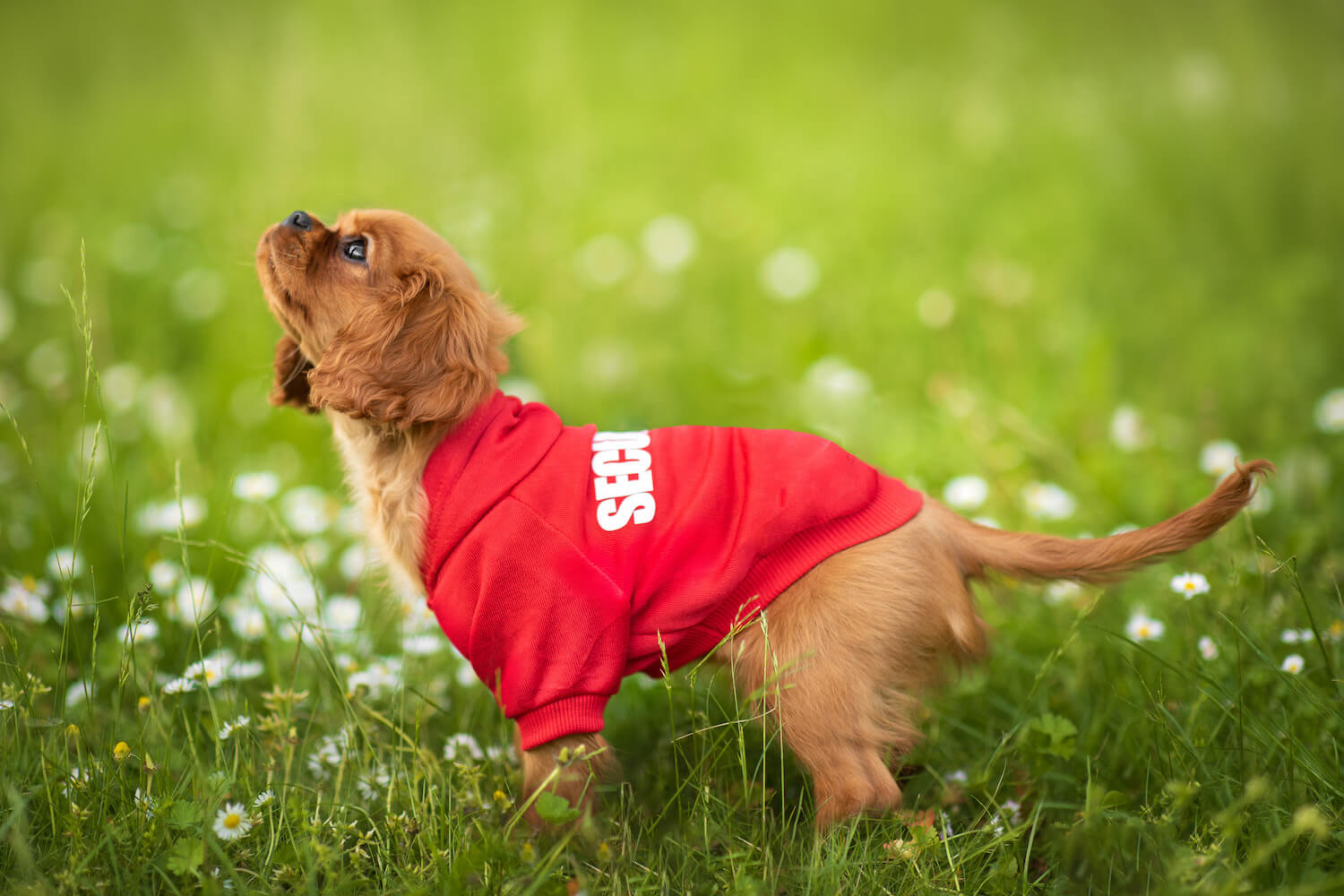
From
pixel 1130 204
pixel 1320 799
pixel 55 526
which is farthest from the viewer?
pixel 1130 204

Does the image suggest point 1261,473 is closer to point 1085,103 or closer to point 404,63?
point 1085,103

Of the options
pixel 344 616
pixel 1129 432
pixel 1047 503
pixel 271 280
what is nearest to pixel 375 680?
pixel 344 616

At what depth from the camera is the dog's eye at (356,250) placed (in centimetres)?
238

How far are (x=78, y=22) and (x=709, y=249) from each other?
6.71 meters

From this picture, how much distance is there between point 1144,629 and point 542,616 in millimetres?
1736

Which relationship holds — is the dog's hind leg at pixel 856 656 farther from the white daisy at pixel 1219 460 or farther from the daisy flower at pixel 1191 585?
the white daisy at pixel 1219 460

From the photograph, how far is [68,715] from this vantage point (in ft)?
8.06

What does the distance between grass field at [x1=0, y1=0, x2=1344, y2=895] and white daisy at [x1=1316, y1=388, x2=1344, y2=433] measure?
17 millimetres

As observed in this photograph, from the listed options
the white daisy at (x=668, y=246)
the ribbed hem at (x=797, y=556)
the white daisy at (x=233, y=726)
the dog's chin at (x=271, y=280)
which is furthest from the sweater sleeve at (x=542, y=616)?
the white daisy at (x=668, y=246)

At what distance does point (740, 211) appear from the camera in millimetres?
5875

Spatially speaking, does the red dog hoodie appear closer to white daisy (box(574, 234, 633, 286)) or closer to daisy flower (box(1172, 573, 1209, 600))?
daisy flower (box(1172, 573, 1209, 600))

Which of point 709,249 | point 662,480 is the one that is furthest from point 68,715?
point 709,249

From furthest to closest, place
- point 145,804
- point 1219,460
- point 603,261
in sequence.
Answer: point 603,261, point 1219,460, point 145,804

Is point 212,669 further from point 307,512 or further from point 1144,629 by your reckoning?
point 1144,629
